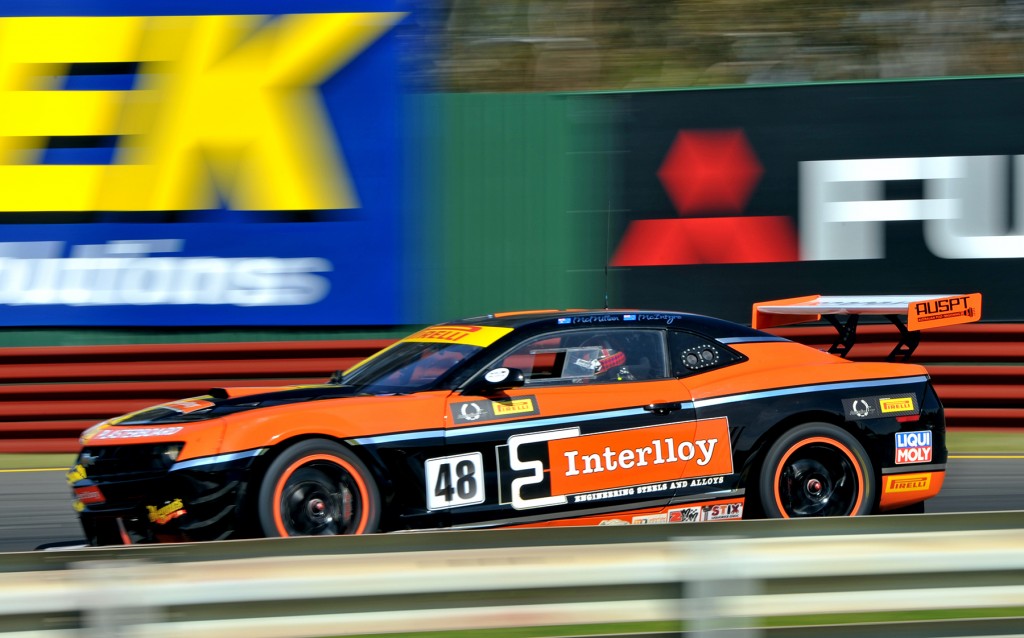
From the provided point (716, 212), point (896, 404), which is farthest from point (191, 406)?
point (716, 212)

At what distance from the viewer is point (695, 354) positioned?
6.68 meters

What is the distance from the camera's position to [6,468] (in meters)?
9.93

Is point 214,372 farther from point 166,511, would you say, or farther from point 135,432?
point 166,511

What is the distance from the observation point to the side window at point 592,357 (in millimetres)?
6398

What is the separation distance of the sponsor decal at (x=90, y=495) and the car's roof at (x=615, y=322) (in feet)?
7.45

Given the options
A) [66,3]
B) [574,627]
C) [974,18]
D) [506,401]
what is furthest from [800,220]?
[574,627]

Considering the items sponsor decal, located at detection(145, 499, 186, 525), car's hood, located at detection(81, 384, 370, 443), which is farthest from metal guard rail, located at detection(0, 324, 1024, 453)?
sponsor decal, located at detection(145, 499, 186, 525)

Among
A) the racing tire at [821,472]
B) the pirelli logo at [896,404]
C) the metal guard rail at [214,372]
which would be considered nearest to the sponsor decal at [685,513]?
the racing tire at [821,472]

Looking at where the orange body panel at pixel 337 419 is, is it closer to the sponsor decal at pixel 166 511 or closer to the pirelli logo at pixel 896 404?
the sponsor decal at pixel 166 511

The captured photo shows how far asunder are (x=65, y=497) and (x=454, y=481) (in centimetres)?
380

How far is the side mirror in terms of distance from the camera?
610 centimetres

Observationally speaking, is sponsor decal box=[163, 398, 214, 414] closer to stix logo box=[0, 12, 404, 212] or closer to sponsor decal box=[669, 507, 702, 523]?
sponsor decal box=[669, 507, 702, 523]

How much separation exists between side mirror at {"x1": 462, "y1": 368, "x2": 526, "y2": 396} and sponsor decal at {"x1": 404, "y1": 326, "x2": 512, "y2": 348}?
0.33 m

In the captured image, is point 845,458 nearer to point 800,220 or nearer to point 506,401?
point 506,401
